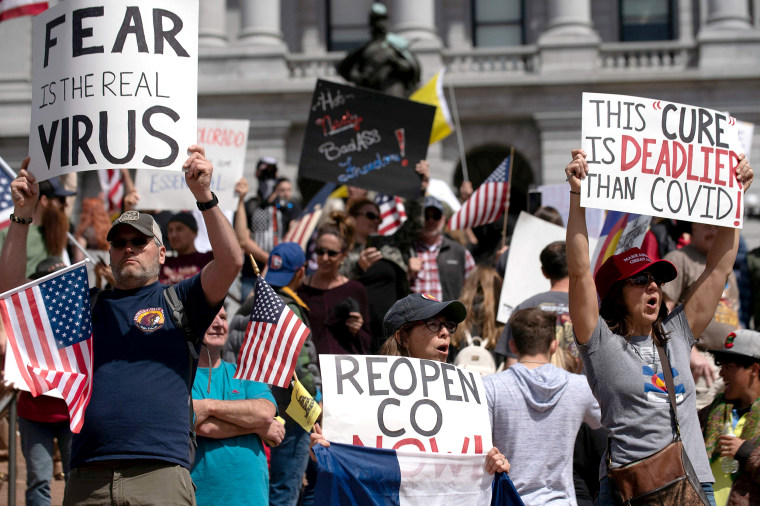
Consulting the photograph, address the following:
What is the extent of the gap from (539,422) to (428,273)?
3997 millimetres

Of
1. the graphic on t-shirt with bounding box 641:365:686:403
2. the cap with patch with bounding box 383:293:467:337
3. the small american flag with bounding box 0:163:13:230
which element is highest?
the small american flag with bounding box 0:163:13:230

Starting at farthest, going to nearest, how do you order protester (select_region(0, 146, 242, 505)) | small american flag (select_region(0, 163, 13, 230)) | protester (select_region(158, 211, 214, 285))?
protester (select_region(158, 211, 214, 285))
small american flag (select_region(0, 163, 13, 230))
protester (select_region(0, 146, 242, 505))

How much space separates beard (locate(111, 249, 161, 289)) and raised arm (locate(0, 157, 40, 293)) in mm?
449

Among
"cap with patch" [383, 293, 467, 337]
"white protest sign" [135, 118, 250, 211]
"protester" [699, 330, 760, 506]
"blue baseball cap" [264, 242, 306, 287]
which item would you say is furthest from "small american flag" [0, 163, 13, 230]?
"protester" [699, 330, 760, 506]

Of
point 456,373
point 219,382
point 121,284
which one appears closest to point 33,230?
point 219,382

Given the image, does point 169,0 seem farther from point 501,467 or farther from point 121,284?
point 501,467

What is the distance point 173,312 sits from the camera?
15.2ft

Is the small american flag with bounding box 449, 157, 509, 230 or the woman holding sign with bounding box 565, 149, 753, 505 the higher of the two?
the small american flag with bounding box 449, 157, 509, 230

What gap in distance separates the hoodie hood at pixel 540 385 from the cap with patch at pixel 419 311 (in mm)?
581

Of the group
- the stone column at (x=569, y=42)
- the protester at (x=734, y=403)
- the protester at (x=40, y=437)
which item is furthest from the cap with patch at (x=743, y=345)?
the stone column at (x=569, y=42)

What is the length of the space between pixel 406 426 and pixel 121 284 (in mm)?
1395

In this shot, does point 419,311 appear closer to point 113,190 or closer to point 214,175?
point 214,175

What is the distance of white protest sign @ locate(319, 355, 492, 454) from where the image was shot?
466cm

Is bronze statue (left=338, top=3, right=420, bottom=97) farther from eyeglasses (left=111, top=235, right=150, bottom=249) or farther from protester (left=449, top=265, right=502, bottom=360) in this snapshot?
eyeglasses (left=111, top=235, right=150, bottom=249)
